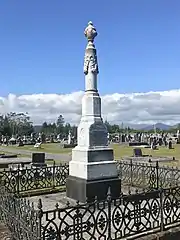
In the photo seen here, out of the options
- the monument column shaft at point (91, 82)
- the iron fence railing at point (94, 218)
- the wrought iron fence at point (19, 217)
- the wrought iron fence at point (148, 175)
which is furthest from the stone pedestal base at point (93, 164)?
the wrought iron fence at point (148, 175)

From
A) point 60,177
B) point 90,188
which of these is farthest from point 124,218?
point 60,177

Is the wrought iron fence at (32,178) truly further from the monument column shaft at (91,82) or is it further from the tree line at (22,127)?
the tree line at (22,127)

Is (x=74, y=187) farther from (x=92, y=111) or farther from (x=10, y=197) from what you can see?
(x=10, y=197)

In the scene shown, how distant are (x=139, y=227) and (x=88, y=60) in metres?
5.43

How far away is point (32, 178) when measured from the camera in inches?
496

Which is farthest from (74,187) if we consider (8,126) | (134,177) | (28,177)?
(8,126)

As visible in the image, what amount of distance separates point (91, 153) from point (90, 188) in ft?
3.39

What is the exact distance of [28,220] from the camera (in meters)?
5.32

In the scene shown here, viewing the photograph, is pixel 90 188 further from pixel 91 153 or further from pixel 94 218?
→ pixel 94 218

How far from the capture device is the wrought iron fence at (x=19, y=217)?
16.9 feet

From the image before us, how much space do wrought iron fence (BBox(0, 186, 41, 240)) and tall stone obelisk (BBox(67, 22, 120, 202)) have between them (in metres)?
2.74

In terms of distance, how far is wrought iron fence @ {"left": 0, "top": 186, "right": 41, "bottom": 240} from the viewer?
514 centimetres

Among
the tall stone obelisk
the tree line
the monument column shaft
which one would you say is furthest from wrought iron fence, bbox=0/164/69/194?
the tree line

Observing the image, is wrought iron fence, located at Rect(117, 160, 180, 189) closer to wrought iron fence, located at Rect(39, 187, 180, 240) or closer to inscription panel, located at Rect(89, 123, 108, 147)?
inscription panel, located at Rect(89, 123, 108, 147)
